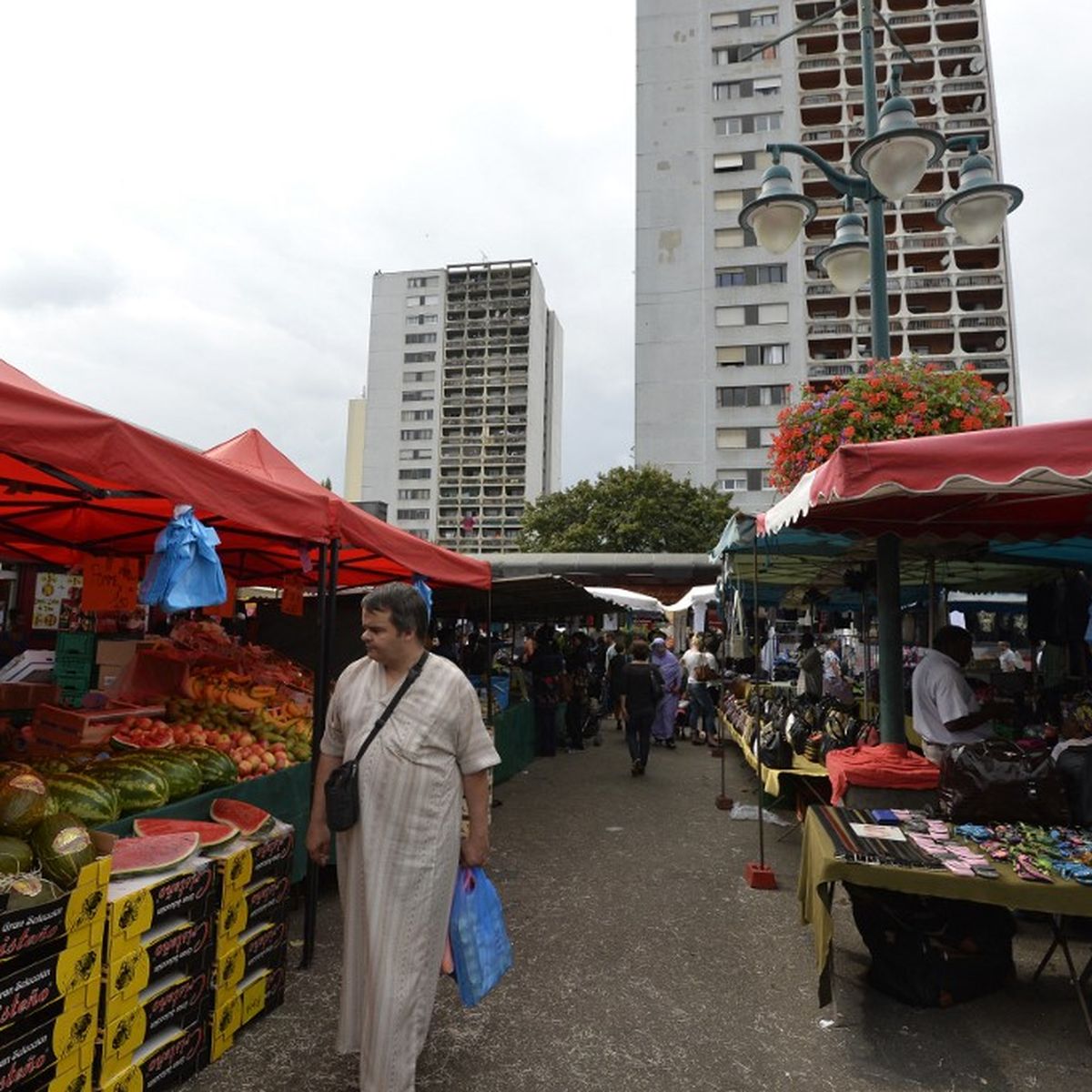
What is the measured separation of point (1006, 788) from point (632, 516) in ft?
111

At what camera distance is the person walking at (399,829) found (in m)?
2.59

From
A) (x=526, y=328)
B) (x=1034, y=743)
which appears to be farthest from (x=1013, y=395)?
(x=526, y=328)

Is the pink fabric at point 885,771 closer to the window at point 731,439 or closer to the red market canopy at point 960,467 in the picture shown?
the red market canopy at point 960,467

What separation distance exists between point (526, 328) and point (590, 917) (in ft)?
347

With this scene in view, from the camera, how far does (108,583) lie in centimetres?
→ 688

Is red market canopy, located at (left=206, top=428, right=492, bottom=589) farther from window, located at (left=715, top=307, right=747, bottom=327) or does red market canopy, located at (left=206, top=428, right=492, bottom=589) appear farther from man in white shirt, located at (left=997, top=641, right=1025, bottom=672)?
window, located at (left=715, top=307, right=747, bottom=327)

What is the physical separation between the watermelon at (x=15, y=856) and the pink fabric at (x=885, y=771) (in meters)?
4.54

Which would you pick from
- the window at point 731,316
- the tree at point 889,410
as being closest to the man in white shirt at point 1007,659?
the tree at point 889,410

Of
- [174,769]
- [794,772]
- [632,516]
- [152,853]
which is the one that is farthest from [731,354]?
[152,853]

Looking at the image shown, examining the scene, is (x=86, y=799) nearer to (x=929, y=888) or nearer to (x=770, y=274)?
(x=929, y=888)

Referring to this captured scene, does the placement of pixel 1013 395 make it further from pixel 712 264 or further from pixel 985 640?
pixel 985 640

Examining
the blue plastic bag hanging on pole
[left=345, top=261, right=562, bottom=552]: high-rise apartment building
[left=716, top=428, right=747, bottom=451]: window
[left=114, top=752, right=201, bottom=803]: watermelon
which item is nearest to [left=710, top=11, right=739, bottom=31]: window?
[left=716, top=428, right=747, bottom=451]: window

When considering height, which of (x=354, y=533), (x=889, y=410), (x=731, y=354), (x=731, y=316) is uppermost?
(x=731, y=316)

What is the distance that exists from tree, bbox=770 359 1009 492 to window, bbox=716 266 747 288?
47852mm
